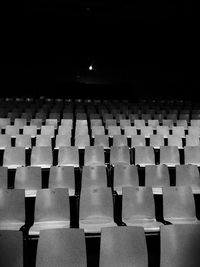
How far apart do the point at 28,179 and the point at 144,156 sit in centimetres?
A: 152

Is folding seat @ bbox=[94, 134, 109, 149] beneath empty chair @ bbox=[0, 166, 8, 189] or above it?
above

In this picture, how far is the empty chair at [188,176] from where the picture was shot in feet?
11.2

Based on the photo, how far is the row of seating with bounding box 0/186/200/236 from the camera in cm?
269

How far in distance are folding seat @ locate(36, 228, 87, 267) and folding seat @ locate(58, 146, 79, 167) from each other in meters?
2.06

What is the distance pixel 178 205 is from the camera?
2.88m

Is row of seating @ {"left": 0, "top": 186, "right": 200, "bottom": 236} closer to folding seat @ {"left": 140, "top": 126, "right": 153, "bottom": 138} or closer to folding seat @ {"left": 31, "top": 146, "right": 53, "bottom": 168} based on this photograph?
folding seat @ {"left": 31, "top": 146, "right": 53, "bottom": 168}

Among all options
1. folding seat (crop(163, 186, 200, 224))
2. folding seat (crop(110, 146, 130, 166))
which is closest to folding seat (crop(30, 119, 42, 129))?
folding seat (crop(110, 146, 130, 166))

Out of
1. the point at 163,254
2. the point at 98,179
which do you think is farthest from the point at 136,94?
the point at 163,254

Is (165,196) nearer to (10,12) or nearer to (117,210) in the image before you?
(117,210)

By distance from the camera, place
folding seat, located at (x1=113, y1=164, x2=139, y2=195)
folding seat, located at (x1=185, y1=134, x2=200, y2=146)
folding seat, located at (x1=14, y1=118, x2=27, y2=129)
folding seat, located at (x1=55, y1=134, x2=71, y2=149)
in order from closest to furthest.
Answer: folding seat, located at (x1=113, y1=164, x2=139, y2=195) → folding seat, located at (x1=55, y1=134, x2=71, y2=149) → folding seat, located at (x1=185, y1=134, x2=200, y2=146) → folding seat, located at (x1=14, y1=118, x2=27, y2=129)

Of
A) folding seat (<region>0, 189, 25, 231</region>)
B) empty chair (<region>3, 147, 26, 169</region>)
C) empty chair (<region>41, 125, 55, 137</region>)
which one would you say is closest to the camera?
folding seat (<region>0, 189, 25, 231</region>)

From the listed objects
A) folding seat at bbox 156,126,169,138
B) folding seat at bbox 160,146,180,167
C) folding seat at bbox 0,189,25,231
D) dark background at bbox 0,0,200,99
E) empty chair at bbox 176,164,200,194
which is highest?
dark background at bbox 0,0,200,99

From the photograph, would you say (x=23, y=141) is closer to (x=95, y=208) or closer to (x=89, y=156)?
(x=89, y=156)

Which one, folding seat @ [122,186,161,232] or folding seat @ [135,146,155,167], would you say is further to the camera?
folding seat @ [135,146,155,167]
